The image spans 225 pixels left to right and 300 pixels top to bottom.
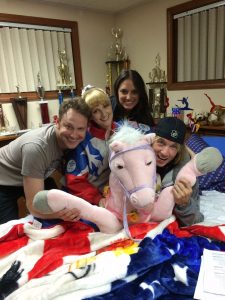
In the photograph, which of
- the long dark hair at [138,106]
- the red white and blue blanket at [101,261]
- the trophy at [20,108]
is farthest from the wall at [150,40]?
the red white and blue blanket at [101,261]

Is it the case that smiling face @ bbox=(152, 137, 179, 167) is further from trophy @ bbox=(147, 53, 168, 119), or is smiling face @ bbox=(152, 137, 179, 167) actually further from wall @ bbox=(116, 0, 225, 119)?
trophy @ bbox=(147, 53, 168, 119)

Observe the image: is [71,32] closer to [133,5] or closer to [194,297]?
[133,5]

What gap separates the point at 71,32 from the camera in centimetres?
331

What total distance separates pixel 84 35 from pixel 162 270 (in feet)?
10.7

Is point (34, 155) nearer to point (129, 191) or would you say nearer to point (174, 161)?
point (129, 191)

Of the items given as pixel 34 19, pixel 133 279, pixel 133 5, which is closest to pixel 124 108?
pixel 133 279

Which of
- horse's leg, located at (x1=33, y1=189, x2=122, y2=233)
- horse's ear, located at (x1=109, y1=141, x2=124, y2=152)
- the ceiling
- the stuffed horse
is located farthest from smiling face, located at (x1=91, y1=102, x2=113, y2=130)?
the ceiling

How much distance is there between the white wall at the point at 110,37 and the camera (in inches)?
114

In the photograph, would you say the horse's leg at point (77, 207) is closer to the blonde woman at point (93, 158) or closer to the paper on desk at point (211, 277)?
the blonde woman at point (93, 158)

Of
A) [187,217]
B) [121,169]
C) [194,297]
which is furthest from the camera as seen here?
[187,217]

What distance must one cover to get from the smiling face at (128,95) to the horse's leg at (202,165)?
818 millimetres

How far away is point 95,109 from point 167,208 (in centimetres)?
58

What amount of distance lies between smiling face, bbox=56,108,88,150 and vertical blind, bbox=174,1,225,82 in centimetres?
207

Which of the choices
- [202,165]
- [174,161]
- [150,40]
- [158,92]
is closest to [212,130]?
[158,92]
